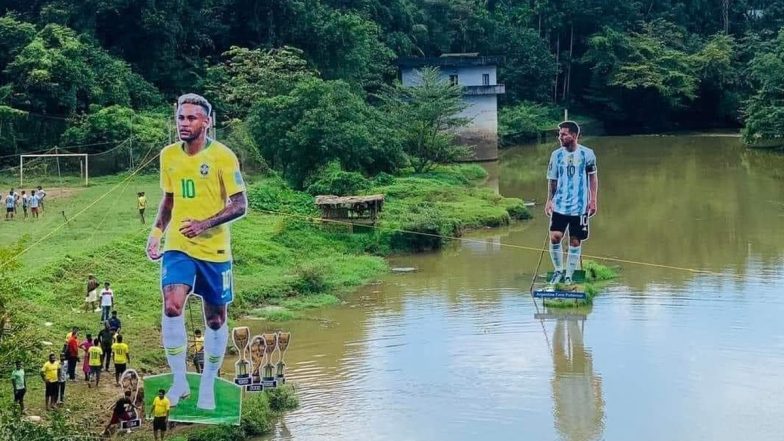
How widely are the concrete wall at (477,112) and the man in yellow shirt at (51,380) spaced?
3776 centimetres

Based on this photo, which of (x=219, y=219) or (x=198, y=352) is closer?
(x=219, y=219)

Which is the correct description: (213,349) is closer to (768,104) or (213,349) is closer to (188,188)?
(188,188)

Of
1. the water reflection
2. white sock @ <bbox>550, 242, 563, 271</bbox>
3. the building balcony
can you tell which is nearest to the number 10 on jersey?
the water reflection

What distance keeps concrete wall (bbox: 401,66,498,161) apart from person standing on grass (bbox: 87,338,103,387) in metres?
36.4

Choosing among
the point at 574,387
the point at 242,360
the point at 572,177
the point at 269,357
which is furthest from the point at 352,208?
the point at 242,360

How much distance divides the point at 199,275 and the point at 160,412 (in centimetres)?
200

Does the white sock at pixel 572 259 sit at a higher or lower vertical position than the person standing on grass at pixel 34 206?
lower

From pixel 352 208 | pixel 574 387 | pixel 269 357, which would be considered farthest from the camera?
pixel 352 208

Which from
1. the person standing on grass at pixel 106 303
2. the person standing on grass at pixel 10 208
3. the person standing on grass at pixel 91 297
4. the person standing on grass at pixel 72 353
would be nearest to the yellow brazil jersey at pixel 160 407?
the person standing on grass at pixel 72 353

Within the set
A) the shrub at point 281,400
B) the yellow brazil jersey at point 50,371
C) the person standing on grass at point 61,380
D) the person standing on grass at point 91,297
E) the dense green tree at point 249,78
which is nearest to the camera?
the yellow brazil jersey at point 50,371

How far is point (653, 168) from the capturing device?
161 feet

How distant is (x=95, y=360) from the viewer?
17281 mm

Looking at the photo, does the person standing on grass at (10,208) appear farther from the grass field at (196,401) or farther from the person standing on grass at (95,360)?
the grass field at (196,401)

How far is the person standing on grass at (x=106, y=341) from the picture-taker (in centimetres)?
1797
